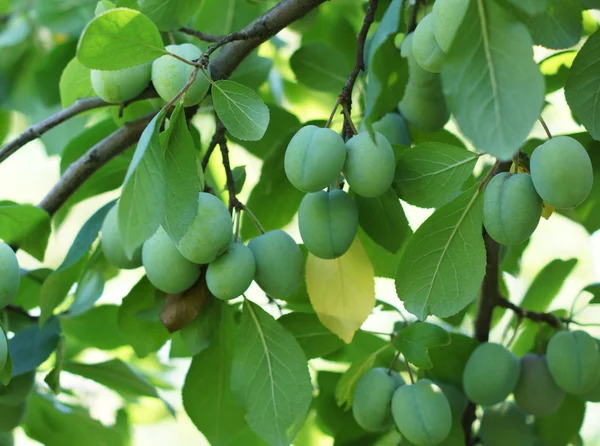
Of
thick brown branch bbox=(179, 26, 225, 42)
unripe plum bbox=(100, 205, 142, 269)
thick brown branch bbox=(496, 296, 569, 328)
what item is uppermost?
thick brown branch bbox=(179, 26, 225, 42)

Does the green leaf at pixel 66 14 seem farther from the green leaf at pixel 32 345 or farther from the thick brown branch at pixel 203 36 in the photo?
the green leaf at pixel 32 345

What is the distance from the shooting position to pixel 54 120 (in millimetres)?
813

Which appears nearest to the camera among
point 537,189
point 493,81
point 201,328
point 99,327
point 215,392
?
point 493,81

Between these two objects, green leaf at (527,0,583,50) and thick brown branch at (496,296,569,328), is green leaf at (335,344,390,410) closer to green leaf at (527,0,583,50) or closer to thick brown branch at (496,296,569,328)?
thick brown branch at (496,296,569,328)

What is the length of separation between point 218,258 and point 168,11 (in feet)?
0.96

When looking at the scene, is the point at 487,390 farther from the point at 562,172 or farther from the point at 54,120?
the point at 54,120

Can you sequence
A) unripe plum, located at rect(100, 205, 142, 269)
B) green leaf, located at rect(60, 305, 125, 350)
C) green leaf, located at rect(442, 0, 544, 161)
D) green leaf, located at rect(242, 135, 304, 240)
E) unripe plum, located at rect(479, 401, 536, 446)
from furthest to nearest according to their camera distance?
green leaf, located at rect(60, 305, 125, 350) < unripe plum, located at rect(479, 401, 536, 446) < green leaf, located at rect(242, 135, 304, 240) < unripe plum, located at rect(100, 205, 142, 269) < green leaf, located at rect(442, 0, 544, 161)

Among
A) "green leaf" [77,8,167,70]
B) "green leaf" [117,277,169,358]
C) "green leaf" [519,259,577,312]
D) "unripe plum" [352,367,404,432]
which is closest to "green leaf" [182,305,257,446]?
"green leaf" [117,277,169,358]

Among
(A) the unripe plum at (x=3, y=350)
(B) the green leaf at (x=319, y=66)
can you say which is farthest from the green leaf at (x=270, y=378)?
(B) the green leaf at (x=319, y=66)

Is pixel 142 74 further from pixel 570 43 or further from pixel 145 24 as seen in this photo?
pixel 570 43

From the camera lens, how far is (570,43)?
0.69m

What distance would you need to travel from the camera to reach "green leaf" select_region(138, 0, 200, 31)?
32.1 inches

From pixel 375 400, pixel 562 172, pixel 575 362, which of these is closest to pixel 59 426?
pixel 375 400

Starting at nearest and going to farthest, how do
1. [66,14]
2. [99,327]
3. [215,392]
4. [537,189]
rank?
[537,189] < [215,392] < [99,327] < [66,14]
